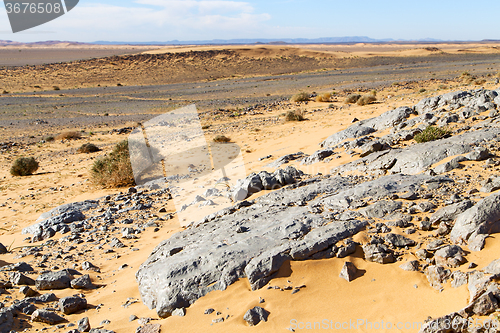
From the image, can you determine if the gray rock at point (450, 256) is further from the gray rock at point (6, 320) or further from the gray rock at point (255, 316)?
the gray rock at point (6, 320)

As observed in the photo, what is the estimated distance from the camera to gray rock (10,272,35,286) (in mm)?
4773

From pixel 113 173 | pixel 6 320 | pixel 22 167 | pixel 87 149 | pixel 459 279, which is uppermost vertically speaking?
pixel 459 279

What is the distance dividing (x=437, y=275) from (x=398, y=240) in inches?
26.8

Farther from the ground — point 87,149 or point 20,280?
point 20,280

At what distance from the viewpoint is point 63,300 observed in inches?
169

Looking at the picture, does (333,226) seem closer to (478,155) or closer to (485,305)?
(485,305)

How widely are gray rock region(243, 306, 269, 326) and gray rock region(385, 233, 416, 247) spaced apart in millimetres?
1810

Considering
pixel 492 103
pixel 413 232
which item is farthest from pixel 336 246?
pixel 492 103

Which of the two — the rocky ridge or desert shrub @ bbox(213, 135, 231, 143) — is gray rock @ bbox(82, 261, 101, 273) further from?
desert shrub @ bbox(213, 135, 231, 143)

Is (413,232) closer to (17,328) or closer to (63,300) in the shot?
(63,300)

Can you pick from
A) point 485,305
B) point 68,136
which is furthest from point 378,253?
point 68,136

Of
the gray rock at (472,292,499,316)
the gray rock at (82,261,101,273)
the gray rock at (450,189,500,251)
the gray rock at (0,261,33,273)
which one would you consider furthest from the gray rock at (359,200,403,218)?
the gray rock at (0,261,33,273)

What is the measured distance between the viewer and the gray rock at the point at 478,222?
3891 mm

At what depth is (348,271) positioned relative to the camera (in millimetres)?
3896
